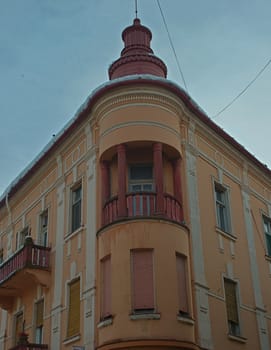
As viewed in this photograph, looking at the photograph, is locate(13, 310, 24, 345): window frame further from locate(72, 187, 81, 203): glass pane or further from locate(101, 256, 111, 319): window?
locate(101, 256, 111, 319): window

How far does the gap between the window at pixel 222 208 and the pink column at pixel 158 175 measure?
3.35 metres

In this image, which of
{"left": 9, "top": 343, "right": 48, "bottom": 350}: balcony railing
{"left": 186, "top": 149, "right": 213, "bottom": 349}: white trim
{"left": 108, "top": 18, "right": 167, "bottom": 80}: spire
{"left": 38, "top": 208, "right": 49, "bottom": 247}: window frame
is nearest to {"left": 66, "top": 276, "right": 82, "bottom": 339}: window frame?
{"left": 9, "top": 343, "right": 48, "bottom": 350}: balcony railing

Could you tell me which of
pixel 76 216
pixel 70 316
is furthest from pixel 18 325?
pixel 76 216

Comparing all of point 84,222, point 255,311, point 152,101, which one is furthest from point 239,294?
point 152,101

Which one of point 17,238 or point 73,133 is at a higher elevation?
point 73,133

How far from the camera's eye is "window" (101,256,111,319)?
1560cm

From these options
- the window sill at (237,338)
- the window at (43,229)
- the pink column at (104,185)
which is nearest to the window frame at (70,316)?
the pink column at (104,185)

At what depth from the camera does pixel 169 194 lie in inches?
665

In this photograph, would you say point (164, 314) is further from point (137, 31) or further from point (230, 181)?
point (137, 31)

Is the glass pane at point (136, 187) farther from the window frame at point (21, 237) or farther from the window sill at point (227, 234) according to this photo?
the window frame at point (21, 237)

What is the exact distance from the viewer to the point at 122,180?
1650cm

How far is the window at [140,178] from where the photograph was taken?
56.7ft

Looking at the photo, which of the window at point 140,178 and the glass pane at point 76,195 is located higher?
the glass pane at point 76,195

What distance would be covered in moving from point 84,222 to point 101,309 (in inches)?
130
